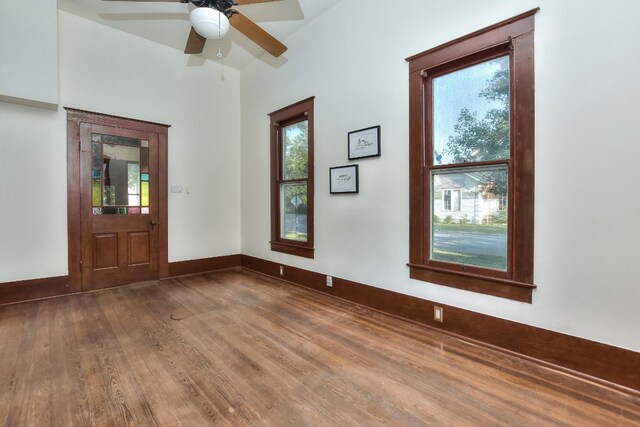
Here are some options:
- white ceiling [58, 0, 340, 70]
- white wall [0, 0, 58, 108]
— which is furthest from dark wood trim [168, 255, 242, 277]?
white ceiling [58, 0, 340, 70]

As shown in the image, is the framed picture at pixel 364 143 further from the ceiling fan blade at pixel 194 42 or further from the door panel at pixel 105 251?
the door panel at pixel 105 251

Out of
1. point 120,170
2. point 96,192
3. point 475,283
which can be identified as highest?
point 120,170

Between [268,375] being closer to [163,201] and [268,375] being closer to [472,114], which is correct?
[472,114]

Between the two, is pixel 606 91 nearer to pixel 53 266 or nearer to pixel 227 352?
pixel 227 352

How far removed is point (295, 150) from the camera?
15.1ft

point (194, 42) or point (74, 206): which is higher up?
point (194, 42)

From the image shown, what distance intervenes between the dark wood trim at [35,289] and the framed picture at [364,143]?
4143mm

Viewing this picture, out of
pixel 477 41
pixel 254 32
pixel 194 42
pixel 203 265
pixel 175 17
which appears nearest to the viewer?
pixel 477 41

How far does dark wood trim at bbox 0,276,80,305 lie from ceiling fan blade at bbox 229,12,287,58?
3911 mm

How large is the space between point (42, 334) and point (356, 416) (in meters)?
3.03

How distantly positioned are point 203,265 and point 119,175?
194cm

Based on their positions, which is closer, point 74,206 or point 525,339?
point 525,339

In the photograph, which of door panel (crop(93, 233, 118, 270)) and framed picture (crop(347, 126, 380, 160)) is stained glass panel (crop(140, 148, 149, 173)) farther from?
framed picture (crop(347, 126, 380, 160))

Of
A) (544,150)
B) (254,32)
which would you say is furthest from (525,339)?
(254,32)
